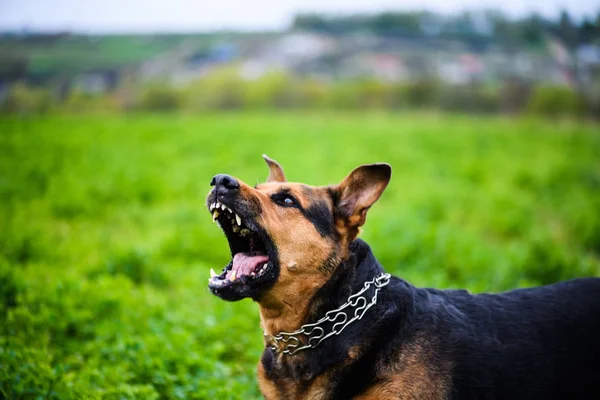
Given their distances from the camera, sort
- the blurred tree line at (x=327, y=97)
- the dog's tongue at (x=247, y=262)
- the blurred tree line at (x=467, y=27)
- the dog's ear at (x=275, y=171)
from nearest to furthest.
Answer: the dog's tongue at (x=247, y=262) → the dog's ear at (x=275, y=171) → the blurred tree line at (x=467, y=27) → the blurred tree line at (x=327, y=97)

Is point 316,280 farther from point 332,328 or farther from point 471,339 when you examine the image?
point 471,339

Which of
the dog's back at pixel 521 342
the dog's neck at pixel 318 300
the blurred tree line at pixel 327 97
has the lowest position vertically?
the blurred tree line at pixel 327 97

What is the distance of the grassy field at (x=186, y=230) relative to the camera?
559 centimetres

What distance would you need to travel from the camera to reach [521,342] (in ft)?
13.2

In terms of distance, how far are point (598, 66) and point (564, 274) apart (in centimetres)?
1745

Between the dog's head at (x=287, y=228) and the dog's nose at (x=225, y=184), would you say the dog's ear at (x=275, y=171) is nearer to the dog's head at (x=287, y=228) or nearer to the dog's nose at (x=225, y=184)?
the dog's head at (x=287, y=228)

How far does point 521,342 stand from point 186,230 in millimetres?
7640

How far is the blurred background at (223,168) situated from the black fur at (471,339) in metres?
1.79

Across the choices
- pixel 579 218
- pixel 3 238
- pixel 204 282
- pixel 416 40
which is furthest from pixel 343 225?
pixel 416 40

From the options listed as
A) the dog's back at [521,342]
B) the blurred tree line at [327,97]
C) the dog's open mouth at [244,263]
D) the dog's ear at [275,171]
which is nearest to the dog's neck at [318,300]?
the dog's open mouth at [244,263]

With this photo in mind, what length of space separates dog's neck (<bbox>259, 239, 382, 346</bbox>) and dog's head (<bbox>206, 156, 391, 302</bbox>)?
0.15ft

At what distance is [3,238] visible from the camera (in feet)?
29.0

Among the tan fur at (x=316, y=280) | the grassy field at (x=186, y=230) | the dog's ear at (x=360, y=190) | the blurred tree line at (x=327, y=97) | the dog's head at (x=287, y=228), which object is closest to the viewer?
the tan fur at (x=316, y=280)

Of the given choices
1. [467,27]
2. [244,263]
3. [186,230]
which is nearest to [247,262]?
[244,263]
